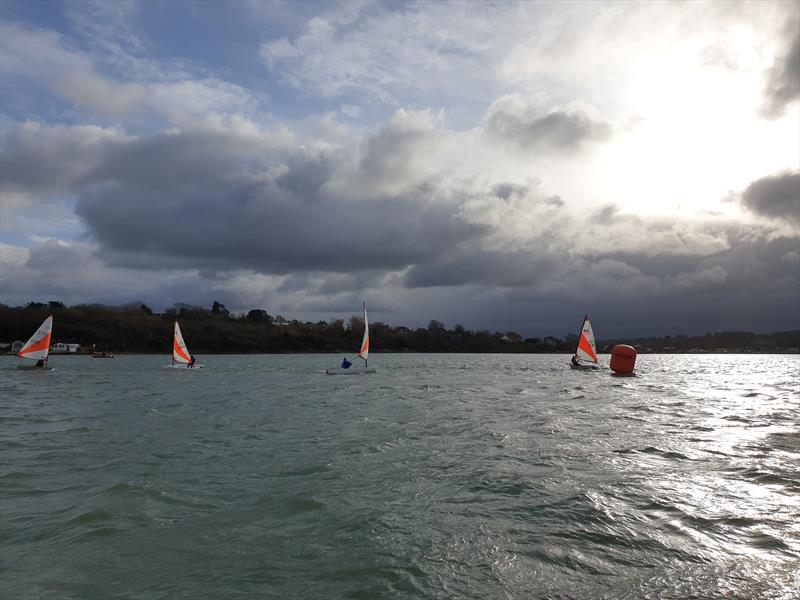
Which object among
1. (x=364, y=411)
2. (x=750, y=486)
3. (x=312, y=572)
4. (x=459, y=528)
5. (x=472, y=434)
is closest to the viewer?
(x=312, y=572)

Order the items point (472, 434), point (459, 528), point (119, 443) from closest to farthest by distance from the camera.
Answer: point (459, 528) < point (119, 443) < point (472, 434)

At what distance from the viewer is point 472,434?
2030cm

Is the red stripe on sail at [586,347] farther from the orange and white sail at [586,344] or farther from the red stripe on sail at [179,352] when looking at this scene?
the red stripe on sail at [179,352]

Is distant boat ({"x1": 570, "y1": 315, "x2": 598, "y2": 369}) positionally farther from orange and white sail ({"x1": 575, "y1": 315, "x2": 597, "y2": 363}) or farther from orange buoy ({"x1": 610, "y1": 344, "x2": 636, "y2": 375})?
orange buoy ({"x1": 610, "y1": 344, "x2": 636, "y2": 375})

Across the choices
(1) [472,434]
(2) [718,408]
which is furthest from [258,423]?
A: (2) [718,408]

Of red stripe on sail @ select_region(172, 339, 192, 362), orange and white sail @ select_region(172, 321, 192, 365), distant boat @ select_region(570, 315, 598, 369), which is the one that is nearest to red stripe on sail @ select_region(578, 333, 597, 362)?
distant boat @ select_region(570, 315, 598, 369)

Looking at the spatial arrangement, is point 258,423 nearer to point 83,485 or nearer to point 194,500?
point 83,485

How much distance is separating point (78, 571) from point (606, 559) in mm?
7504

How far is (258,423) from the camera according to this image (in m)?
24.5

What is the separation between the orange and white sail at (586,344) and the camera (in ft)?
236

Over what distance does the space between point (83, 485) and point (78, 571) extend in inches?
233

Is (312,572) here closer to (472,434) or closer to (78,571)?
(78,571)

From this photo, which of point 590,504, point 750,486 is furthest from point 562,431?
point 590,504

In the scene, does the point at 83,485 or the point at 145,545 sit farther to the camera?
the point at 83,485
